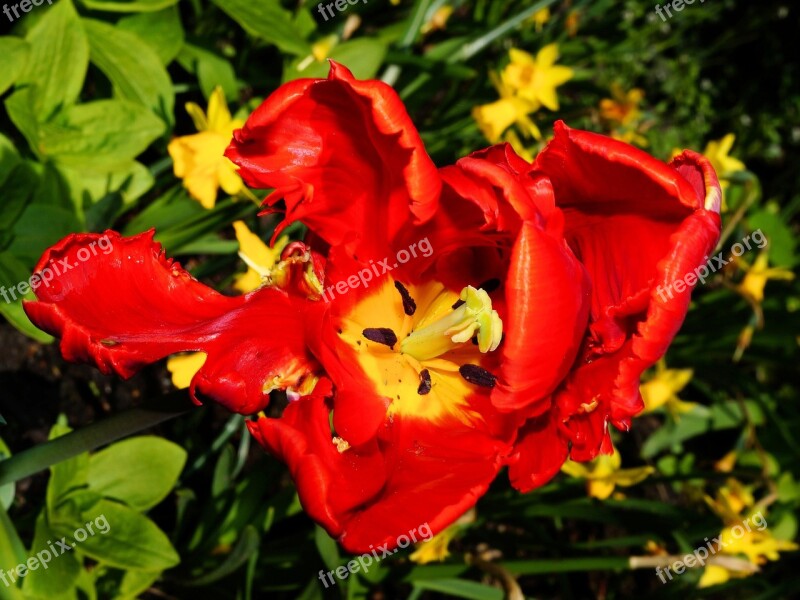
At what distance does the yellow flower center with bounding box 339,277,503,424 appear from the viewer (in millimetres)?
1118

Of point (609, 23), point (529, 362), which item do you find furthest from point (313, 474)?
point (609, 23)

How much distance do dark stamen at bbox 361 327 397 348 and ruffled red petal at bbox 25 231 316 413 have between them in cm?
14

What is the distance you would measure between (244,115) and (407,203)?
945 mm

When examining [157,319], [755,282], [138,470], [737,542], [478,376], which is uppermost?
[157,319]

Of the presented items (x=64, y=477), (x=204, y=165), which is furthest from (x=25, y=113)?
(x=64, y=477)

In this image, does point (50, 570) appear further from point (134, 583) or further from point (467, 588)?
point (467, 588)

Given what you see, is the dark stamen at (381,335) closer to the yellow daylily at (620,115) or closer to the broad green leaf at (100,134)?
the broad green leaf at (100,134)

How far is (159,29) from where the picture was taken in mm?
1772

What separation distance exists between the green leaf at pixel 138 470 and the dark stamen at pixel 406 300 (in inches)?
22.6

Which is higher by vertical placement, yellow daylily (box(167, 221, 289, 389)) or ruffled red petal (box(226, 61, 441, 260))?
ruffled red petal (box(226, 61, 441, 260))

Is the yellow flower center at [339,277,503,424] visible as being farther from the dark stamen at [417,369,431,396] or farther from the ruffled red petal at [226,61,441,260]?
the ruffled red petal at [226,61,441,260]

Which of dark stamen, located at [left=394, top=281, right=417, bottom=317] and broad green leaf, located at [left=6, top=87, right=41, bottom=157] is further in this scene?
broad green leaf, located at [left=6, top=87, right=41, bottom=157]

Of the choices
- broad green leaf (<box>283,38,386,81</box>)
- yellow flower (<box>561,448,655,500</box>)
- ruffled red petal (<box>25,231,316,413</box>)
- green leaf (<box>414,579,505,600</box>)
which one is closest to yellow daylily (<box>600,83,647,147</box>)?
broad green leaf (<box>283,38,386,81</box>)

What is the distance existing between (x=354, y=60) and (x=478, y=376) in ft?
3.23
